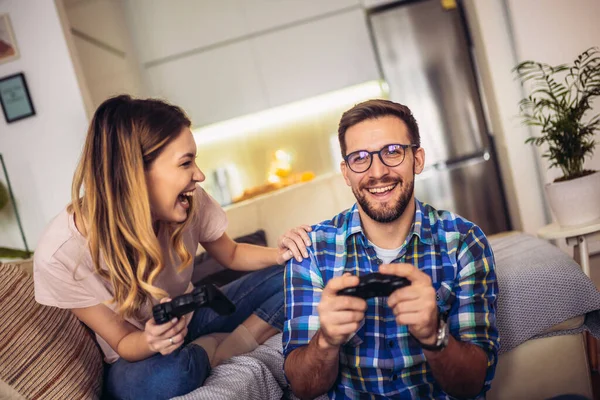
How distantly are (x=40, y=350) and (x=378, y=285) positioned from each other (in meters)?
1.00

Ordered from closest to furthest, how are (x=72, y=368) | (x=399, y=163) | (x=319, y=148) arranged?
(x=399, y=163) < (x=72, y=368) < (x=319, y=148)

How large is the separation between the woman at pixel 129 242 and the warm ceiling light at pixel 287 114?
115 inches

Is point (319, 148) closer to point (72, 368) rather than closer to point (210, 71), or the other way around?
point (210, 71)

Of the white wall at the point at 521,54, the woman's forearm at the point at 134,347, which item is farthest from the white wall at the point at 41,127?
the white wall at the point at 521,54

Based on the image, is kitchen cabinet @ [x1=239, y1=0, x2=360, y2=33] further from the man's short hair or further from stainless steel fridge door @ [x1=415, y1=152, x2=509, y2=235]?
the man's short hair

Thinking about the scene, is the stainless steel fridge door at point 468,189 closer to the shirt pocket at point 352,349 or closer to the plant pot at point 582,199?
the plant pot at point 582,199

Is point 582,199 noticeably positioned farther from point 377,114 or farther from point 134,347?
point 134,347

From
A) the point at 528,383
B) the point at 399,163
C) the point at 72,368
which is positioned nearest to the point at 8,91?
the point at 72,368

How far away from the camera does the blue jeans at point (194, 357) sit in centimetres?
140

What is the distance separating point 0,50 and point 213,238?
177 cm

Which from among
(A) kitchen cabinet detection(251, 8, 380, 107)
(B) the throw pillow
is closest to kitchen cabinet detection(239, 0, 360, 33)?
(A) kitchen cabinet detection(251, 8, 380, 107)

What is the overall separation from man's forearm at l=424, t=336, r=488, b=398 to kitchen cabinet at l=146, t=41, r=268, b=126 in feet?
10.7

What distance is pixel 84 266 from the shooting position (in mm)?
1454

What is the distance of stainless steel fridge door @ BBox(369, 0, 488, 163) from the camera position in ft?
13.0
